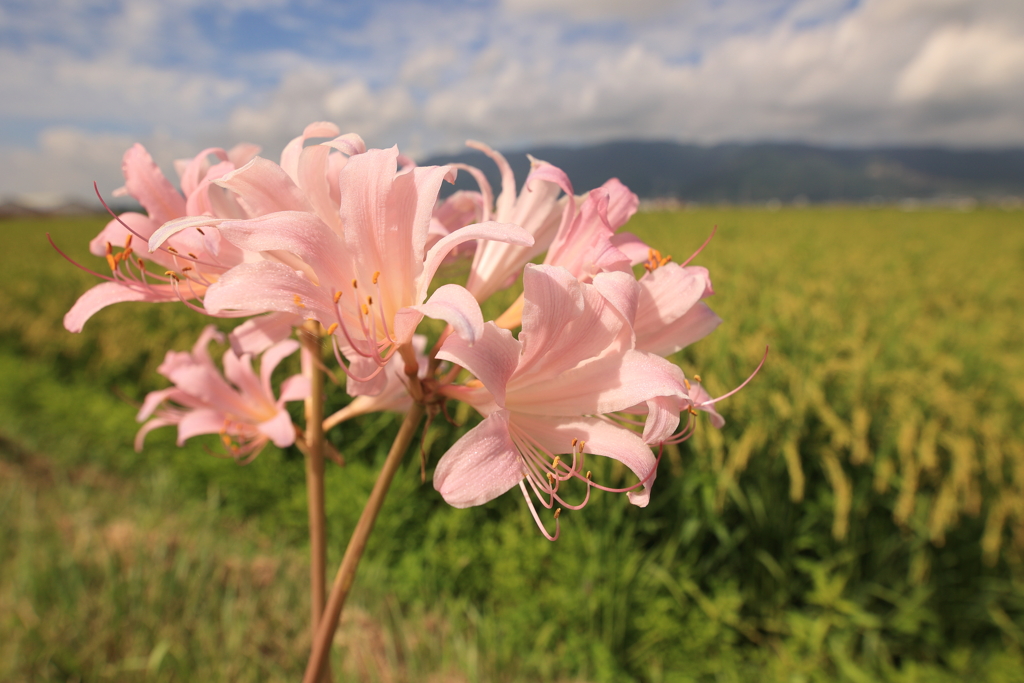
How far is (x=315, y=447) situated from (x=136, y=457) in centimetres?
505

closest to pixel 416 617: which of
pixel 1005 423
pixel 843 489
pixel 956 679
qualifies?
pixel 843 489

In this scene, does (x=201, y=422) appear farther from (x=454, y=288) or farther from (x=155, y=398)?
(x=454, y=288)

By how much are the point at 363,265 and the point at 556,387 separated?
303 mm

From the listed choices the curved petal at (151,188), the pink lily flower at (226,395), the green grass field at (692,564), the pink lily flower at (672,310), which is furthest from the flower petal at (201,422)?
the green grass field at (692,564)

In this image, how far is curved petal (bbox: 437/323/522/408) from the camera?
606mm

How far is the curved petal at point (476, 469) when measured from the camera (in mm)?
628

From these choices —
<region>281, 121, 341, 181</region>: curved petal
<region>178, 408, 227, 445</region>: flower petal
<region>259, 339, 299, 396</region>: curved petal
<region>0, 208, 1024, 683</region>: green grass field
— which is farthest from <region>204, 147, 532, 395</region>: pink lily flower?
<region>0, 208, 1024, 683</region>: green grass field

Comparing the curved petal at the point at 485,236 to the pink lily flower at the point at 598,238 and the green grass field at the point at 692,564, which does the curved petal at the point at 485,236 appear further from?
the green grass field at the point at 692,564

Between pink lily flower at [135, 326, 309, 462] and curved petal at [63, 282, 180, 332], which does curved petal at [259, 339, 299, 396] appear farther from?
curved petal at [63, 282, 180, 332]

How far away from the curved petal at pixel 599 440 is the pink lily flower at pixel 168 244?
48cm

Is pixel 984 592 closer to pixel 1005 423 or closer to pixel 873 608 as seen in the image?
pixel 873 608

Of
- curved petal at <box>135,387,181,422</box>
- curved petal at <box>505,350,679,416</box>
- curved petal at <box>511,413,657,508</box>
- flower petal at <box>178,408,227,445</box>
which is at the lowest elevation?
flower petal at <box>178,408,227,445</box>

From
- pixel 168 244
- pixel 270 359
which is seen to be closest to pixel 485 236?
pixel 168 244

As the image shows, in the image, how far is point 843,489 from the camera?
2486 mm
